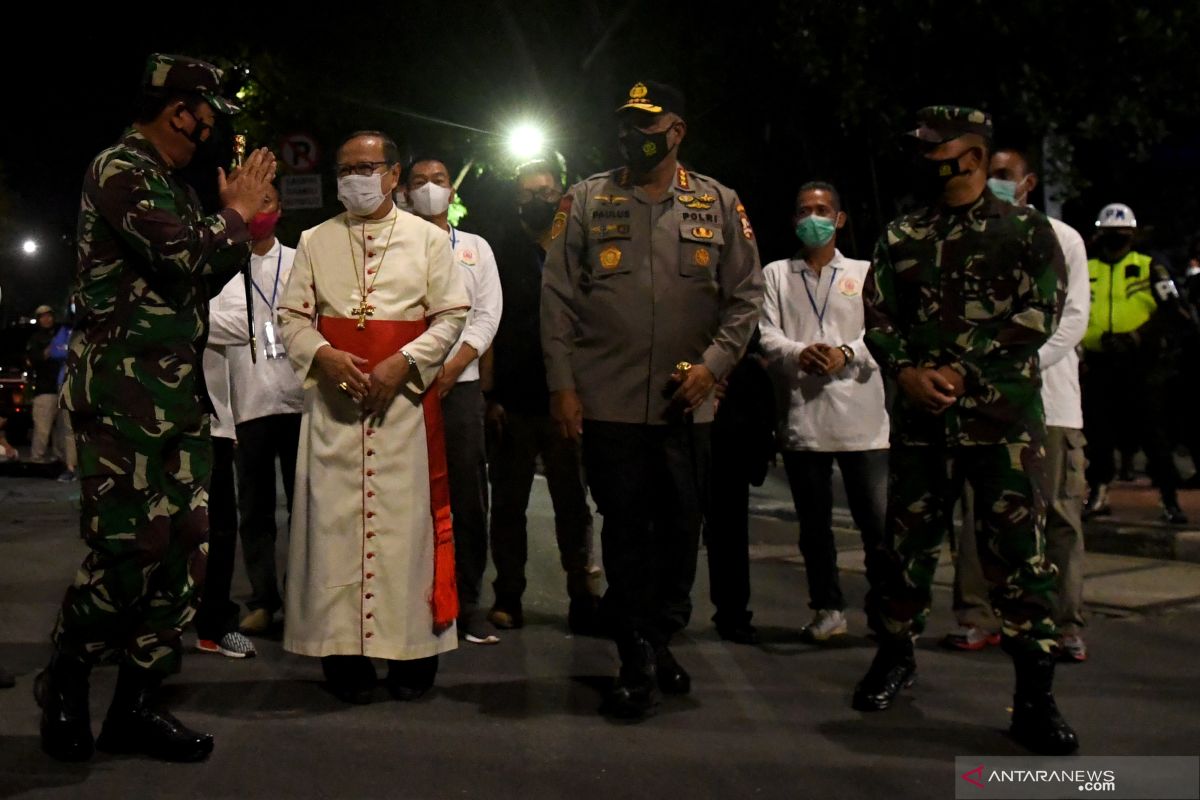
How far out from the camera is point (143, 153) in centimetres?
504

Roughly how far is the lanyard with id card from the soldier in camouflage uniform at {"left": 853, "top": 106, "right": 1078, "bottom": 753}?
9.12ft

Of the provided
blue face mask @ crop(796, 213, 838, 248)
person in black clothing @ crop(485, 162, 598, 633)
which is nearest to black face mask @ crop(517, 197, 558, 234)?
person in black clothing @ crop(485, 162, 598, 633)

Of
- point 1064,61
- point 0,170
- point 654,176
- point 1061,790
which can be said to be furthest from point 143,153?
point 0,170

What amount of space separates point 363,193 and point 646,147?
44.9 inches

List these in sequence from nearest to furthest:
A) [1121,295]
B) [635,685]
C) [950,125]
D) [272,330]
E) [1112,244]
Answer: [950,125]
[635,685]
[272,330]
[1112,244]
[1121,295]

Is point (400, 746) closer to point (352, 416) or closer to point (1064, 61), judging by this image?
point (352, 416)

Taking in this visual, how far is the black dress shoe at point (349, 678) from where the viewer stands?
591 centimetres

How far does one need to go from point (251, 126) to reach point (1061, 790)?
23.4m

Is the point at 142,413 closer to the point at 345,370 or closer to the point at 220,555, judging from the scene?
the point at 345,370

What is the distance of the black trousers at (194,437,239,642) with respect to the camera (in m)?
6.78

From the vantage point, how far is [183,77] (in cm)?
507

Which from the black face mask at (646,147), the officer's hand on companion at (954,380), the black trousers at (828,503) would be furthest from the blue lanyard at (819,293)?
the officer's hand on companion at (954,380)

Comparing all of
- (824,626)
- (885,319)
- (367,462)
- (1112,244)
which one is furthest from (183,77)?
(1112,244)

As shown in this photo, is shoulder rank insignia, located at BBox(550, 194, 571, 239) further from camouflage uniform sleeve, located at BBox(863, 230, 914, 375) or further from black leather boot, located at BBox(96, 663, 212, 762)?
black leather boot, located at BBox(96, 663, 212, 762)
